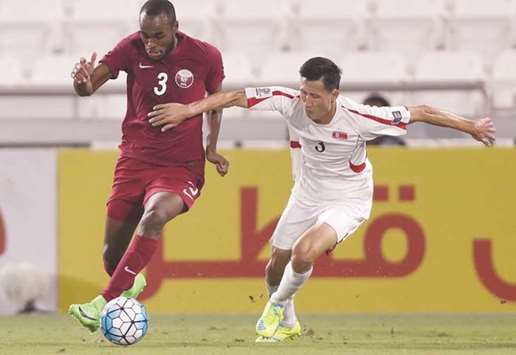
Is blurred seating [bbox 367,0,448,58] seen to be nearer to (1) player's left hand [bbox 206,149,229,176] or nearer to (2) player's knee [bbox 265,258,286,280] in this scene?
(2) player's knee [bbox 265,258,286,280]

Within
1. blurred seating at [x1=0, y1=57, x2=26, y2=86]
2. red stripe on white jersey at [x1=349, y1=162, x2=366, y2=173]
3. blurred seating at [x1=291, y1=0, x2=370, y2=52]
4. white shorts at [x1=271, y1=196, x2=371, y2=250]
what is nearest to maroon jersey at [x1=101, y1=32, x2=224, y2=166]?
white shorts at [x1=271, y1=196, x2=371, y2=250]

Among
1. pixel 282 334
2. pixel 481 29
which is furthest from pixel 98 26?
pixel 282 334

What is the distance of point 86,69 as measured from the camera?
757cm

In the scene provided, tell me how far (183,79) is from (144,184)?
0.70m

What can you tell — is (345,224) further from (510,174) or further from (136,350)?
(510,174)

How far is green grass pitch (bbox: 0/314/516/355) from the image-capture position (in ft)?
24.2

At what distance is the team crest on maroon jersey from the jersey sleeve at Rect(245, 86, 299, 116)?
40 cm

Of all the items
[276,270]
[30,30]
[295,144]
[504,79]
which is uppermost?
[30,30]

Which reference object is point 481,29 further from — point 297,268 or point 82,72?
point 82,72

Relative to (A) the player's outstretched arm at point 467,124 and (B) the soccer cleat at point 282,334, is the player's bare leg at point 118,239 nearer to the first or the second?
(B) the soccer cleat at point 282,334

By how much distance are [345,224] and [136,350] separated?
158 cm

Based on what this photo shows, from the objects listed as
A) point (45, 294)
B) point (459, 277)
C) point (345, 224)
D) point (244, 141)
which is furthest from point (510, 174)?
point (45, 294)

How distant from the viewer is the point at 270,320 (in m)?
8.01

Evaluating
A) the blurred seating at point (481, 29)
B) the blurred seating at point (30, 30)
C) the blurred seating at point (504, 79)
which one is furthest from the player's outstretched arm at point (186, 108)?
the blurred seating at point (30, 30)
